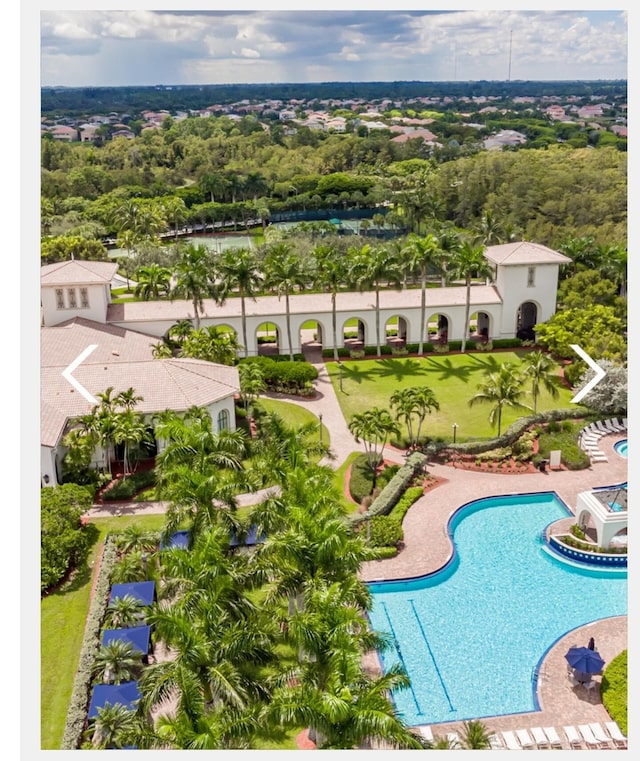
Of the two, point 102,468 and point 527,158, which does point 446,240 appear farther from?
point 527,158

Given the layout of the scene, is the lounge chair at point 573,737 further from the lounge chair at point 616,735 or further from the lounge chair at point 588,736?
the lounge chair at point 616,735

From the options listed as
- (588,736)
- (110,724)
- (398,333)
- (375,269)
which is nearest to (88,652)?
(110,724)

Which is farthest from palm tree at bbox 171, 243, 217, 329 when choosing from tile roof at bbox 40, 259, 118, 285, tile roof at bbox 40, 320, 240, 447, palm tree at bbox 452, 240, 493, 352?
palm tree at bbox 452, 240, 493, 352

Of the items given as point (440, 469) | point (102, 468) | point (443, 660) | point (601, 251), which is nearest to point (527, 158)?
point (601, 251)

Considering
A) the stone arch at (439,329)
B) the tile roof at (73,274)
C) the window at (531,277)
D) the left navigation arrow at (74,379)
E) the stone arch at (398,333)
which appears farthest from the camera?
the stone arch at (439,329)

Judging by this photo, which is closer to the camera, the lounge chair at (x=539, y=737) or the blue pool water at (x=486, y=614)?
the lounge chair at (x=539, y=737)

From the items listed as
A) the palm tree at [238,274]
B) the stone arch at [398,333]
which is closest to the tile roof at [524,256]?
the stone arch at [398,333]

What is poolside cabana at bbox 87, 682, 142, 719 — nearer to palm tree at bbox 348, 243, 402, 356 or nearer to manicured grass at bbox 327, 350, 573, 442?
manicured grass at bbox 327, 350, 573, 442
